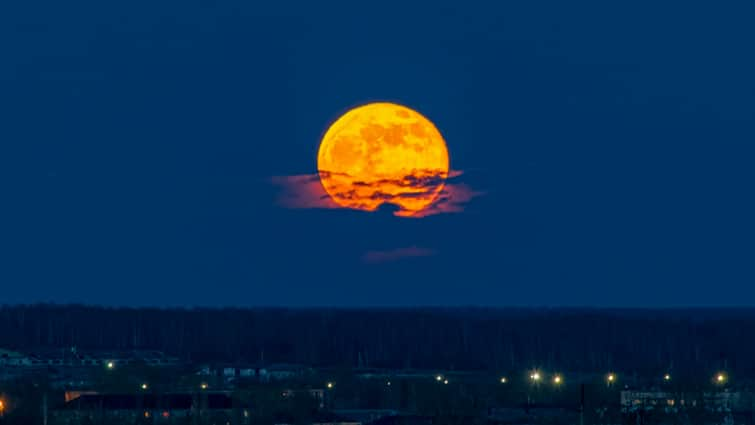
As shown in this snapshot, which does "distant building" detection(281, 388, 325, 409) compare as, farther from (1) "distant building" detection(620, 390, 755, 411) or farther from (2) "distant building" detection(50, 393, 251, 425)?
(1) "distant building" detection(620, 390, 755, 411)

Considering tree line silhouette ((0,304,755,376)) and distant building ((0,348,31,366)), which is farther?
tree line silhouette ((0,304,755,376))

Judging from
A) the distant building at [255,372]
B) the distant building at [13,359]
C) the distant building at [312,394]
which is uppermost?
the distant building at [13,359]

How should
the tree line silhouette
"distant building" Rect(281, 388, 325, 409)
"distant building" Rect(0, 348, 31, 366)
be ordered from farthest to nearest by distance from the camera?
the tree line silhouette < "distant building" Rect(0, 348, 31, 366) < "distant building" Rect(281, 388, 325, 409)

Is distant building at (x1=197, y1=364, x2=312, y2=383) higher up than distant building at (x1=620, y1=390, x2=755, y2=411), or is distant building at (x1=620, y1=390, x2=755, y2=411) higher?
distant building at (x1=197, y1=364, x2=312, y2=383)

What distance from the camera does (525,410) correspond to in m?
88.4

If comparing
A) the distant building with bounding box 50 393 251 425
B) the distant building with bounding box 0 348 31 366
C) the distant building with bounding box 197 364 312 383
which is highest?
the distant building with bounding box 0 348 31 366

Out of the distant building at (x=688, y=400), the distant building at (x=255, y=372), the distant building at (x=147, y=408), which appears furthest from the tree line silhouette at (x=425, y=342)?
the distant building at (x=147, y=408)

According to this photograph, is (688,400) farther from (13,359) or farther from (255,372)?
(13,359)

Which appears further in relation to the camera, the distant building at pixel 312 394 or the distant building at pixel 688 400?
the distant building at pixel 312 394

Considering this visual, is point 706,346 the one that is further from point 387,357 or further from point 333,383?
point 333,383

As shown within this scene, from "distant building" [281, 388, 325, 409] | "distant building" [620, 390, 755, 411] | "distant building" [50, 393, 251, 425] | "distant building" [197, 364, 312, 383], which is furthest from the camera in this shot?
"distant building" [197, 364, 312, 383]

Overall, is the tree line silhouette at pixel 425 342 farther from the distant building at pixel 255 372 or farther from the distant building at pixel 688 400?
the distant building at pixel 688 400

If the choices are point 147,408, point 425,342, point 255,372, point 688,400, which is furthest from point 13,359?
point 688,400

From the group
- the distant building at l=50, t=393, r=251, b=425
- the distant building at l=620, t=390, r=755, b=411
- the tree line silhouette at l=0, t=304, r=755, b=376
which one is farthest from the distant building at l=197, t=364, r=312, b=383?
the distant building at l=620, t=390, r=755, b=411
